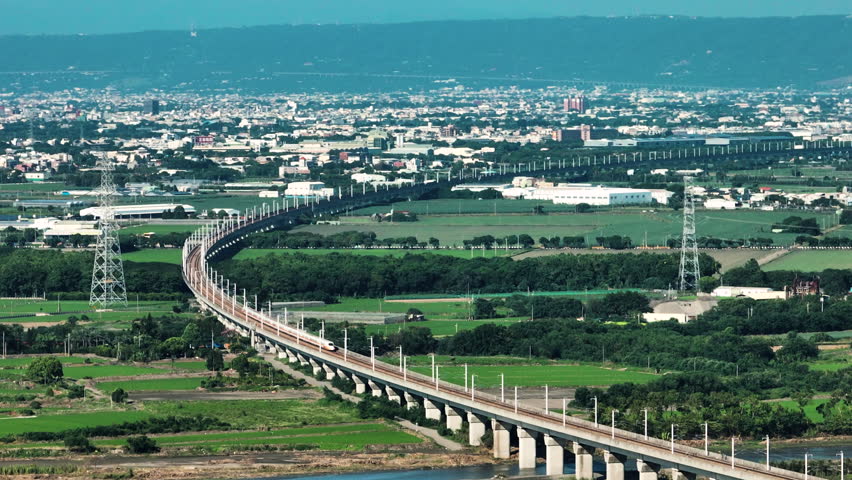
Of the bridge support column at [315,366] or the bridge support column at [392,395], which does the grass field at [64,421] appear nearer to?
the bridge support column at [392,395]

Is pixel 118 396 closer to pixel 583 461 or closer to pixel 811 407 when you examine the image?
pixel 583 461

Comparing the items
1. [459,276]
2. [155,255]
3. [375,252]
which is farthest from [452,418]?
[155,255]

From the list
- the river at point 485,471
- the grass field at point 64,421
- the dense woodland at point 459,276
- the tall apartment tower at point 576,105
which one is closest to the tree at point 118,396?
the grass field at point 64,421

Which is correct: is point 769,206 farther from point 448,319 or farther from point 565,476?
point 565,476

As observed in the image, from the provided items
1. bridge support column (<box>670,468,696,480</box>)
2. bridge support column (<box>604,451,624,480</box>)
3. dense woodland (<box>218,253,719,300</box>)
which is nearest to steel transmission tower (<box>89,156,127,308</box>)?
dense woodland (<box>218,253,719,300</box>)

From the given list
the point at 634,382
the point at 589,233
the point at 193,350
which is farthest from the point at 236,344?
the point at 589,233

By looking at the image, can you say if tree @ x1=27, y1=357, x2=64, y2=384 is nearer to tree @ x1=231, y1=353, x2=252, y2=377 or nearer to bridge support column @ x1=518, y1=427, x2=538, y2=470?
tree @ x1=231, y1=353, x2=252, y2=377

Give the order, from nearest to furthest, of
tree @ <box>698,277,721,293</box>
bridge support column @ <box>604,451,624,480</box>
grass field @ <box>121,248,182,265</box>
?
bridge support column @ <box>604,451,624,480</box>, tree @ <box>698,277,721,293</box>, grass field @ <box>121,248,182,265</box>
